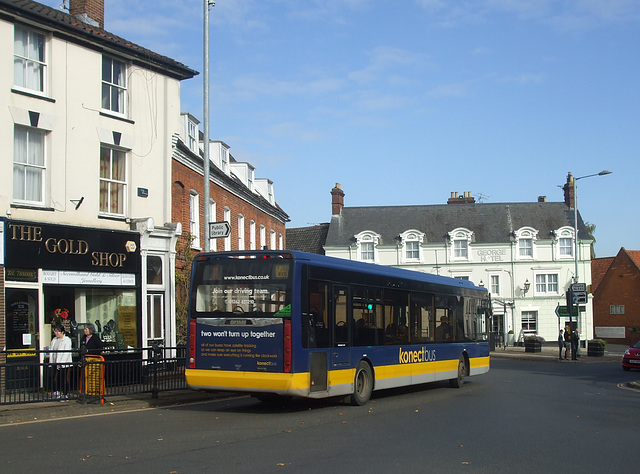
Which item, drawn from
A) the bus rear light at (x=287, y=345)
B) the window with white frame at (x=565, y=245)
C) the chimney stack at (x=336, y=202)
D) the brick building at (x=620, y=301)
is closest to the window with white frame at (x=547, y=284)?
the window with white frame at (x=565, y=245)

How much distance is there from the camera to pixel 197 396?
1714 centimetres

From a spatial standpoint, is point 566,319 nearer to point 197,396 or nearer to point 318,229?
point 318,229

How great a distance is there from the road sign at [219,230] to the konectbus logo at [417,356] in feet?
17.2

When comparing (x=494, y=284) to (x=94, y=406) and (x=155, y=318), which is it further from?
(x=94, y=406)

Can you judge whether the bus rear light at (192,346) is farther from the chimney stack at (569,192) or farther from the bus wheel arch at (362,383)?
the chimney stack at (569,192)

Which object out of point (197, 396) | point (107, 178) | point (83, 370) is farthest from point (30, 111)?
point (197, 396)

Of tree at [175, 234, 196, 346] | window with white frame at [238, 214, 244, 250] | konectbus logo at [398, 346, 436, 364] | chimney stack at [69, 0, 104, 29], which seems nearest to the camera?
konectbus logo at [398, 346, 436, 364]

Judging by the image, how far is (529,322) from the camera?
195 ft

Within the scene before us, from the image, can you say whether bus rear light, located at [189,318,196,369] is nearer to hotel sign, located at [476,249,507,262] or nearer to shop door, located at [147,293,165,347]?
shop door, located at [147,293,165,347]

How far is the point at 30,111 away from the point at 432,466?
46.2 ft

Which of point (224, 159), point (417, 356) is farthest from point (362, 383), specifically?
point (224, 159)

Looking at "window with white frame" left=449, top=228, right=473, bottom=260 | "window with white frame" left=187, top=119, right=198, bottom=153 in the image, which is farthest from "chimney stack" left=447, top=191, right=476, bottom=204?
"window with white frame" left=187, top=119, right=198, bottom=153

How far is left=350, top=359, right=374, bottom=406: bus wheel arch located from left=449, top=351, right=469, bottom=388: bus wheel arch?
18.2 ft

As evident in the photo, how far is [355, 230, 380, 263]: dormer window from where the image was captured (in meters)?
62.7
